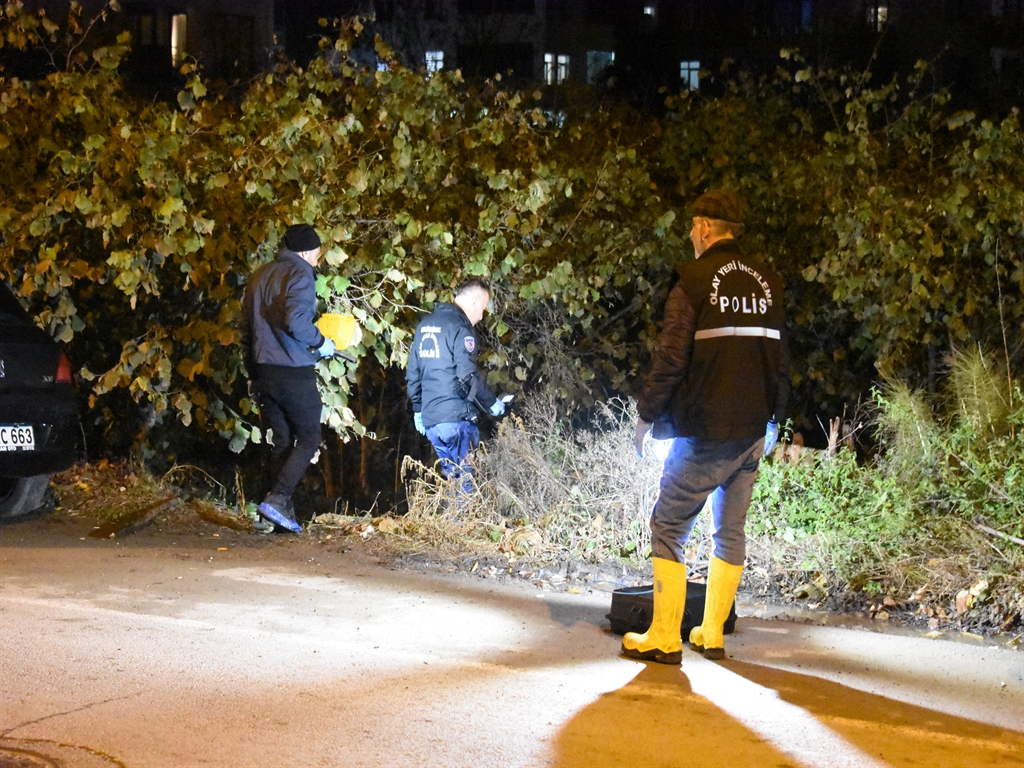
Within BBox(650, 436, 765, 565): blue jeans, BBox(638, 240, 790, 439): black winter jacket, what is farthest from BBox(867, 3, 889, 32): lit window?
BBox(650, 436, 765, 565): blue jeans

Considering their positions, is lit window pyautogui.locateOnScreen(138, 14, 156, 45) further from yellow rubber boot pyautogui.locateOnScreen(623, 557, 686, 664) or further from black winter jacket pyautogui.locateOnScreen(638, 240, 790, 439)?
yellow rubber boot pyautogui.locateOnScreen(623, 557, 686, 664)

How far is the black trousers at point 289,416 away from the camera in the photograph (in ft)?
28.4

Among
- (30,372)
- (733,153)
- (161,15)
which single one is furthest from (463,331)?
(161,15)

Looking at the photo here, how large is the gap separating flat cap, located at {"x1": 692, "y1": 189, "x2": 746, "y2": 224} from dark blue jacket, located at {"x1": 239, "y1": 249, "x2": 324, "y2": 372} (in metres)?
3.29

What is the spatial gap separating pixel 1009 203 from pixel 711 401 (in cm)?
498

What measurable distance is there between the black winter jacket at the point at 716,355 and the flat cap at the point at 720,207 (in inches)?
7.3

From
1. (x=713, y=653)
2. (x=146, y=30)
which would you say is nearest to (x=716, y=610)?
(x=713, y=653)

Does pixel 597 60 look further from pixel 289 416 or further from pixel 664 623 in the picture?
pixel 664 623

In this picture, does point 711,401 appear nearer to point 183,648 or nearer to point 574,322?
point 183,648

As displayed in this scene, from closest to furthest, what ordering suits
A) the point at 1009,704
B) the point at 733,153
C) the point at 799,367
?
the point at 1009,704 < the point at 799,367 < the point at 733,153

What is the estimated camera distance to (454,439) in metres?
9.34

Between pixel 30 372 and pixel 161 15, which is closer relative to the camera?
pixel 30 372

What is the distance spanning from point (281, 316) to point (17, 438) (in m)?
1.85

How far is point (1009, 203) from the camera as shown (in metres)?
9.53
